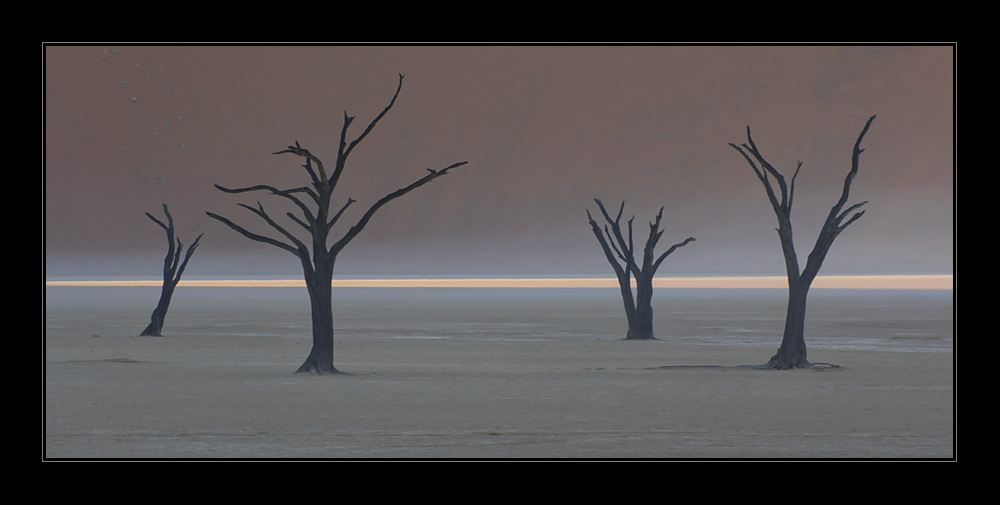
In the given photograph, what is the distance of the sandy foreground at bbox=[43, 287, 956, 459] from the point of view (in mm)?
12336

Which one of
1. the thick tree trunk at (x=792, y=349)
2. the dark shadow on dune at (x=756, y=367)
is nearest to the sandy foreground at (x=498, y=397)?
the dark shadow on dune at (x=756, y=367)

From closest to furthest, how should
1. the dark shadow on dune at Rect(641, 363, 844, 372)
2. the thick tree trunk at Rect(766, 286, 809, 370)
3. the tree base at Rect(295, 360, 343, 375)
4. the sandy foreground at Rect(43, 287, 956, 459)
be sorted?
the sandy foreground at Rect(43, 287, 956, 459) → the tree base at Rect(295, 360, 343, 375) → the dark shadow on dune at Rect(641, 363, 844, 372) → the thick tree trunk at Rect(766, 286, 809, 370)

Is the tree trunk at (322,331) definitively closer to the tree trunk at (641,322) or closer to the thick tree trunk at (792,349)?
the thick tree trunk at (792,349)

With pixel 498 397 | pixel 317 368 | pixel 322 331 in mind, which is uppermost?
pixel 322 331

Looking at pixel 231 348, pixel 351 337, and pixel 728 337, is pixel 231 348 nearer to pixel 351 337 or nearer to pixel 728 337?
pixel 351 337

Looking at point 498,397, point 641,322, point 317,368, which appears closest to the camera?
point 498,397

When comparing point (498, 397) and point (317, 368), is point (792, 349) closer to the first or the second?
point (498, 397)

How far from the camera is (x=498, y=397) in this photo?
16.4m

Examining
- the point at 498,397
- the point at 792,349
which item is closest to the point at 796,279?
the point at 792,349

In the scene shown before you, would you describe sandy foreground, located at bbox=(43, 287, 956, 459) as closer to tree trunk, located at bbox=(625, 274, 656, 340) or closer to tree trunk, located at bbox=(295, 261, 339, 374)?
tree trunk, located at bbox=(295, 261, 339, 374)

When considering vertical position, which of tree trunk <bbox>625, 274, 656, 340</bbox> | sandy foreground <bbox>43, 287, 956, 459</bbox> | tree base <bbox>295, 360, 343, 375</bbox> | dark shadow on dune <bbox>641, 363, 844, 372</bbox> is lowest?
sandy foreground <bbox>43, 287, 956, 459</bbox>

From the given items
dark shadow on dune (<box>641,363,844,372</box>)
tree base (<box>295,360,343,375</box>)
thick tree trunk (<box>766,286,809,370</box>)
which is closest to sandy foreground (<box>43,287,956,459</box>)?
dark shadow on dune (<box>641,363,844,372</box>)

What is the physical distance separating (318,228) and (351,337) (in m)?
11.0

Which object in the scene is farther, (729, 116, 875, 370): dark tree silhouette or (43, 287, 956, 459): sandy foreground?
(729, 116, 875, 370): dark tree silhouette
